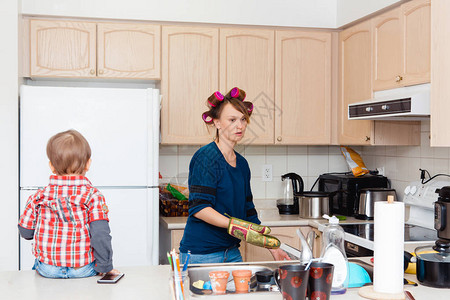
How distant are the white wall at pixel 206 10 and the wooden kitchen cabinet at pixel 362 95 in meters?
0.25

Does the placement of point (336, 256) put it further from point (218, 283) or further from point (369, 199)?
point (369, 199)

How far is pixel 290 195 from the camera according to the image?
3811 mm

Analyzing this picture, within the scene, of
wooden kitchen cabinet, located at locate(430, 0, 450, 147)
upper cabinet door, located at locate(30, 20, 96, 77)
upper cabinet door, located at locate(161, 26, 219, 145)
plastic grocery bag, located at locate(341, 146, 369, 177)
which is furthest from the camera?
plastic grocery bag, located at locate(341, 146, 369, 177)

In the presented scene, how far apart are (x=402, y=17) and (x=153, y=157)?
1.56 m

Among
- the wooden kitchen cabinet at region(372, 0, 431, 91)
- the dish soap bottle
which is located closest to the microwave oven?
the wooden kitchen cabinet at region(372, 0, 431, 91)

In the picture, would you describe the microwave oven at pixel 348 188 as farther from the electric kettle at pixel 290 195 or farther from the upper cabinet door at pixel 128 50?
the upper cabinet door at pixel 128 50

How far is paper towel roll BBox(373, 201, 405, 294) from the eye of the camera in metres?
1.52

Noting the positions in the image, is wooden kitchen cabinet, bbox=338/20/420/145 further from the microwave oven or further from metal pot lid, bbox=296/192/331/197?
metal pot lid, bbox=296/192/331/197

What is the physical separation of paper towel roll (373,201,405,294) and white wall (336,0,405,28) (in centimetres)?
183

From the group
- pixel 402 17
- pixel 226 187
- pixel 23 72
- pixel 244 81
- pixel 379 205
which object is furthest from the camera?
pixel 244 81

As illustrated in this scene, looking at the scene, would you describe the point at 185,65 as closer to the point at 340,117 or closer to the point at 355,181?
the point at 340,117

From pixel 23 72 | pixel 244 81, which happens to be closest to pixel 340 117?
pixel 244 81

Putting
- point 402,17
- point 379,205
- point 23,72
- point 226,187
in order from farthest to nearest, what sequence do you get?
1. point 23,72
2. point 402,17
3. point 226,187
4. point 379,205

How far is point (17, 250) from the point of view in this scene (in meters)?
3.11
